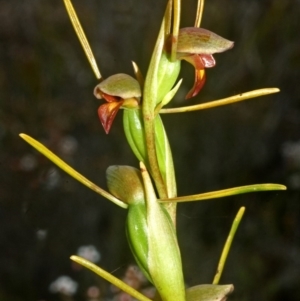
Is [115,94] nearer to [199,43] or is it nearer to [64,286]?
[199,43]

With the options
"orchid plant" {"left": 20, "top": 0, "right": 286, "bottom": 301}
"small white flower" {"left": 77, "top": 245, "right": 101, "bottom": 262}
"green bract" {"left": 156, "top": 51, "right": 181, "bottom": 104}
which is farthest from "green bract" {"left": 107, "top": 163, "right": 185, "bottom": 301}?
"small white flower" {"left": 77, "top": 245, "right": 101, "bottom": 262}

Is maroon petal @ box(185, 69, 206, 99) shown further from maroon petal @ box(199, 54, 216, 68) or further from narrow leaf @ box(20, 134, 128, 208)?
narrow leaf @ box(20, 134, 128, 208)

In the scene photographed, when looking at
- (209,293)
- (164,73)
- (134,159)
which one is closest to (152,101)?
(164,73)

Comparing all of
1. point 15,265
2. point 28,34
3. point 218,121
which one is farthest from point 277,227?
point 28,34

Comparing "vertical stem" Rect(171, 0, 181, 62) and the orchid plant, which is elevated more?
"vertical stem" Rect(171, 0, 181, 62)

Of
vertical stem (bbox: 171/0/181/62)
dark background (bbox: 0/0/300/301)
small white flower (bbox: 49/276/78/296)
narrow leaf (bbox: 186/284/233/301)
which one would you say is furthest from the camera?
dark background (bbox: 0/0/300/301)

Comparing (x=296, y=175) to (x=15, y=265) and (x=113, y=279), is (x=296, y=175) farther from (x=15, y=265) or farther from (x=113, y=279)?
(x=113, y=279)
